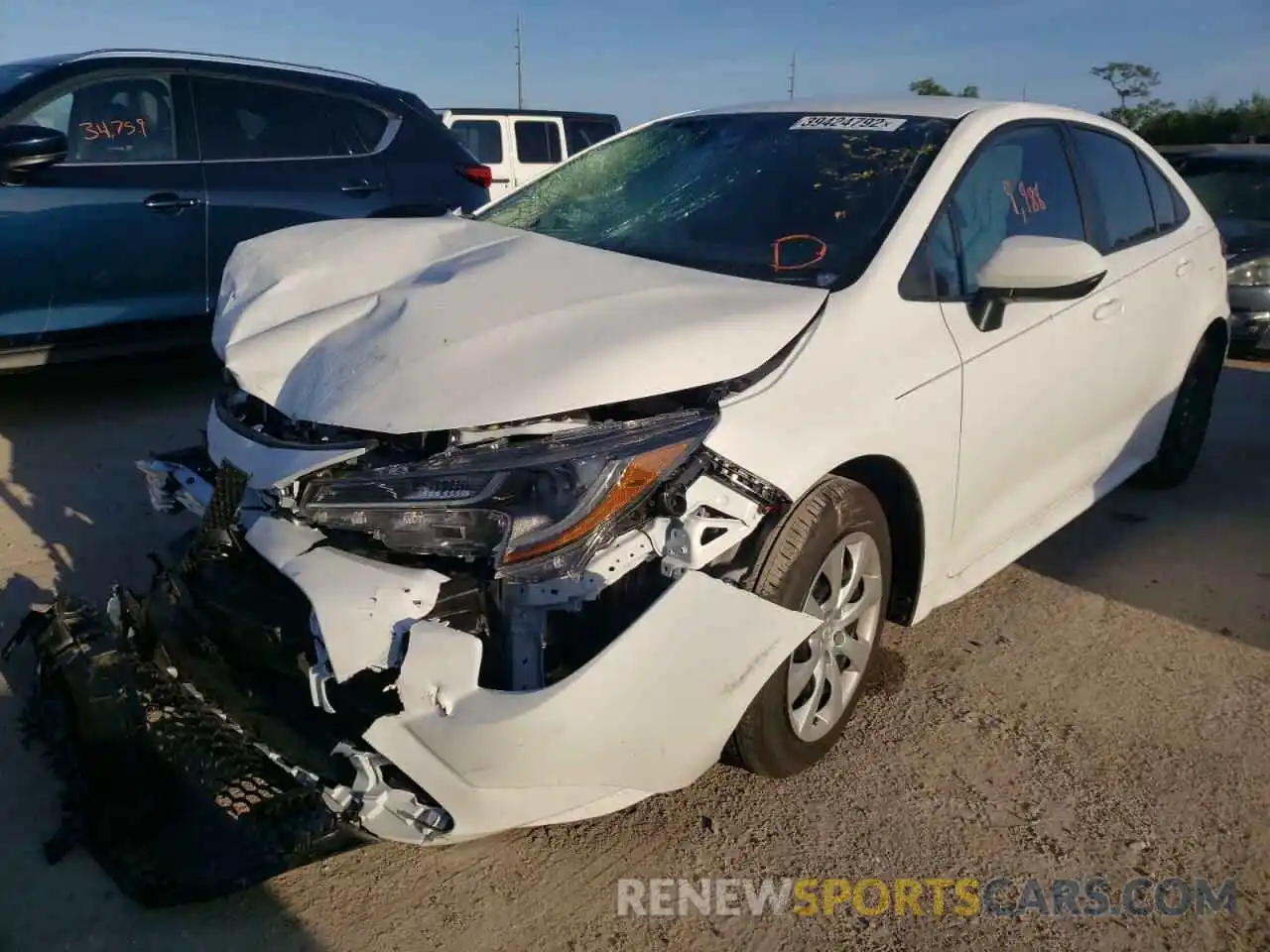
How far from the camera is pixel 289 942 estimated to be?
7.18ft

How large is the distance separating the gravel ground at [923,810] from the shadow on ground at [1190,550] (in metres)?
0.02

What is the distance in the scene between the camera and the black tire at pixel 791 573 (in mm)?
2318

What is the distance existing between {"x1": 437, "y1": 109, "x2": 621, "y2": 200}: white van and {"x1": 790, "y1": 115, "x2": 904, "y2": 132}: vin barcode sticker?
36.3 feet

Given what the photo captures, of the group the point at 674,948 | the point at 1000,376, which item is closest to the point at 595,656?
the point at 674,948

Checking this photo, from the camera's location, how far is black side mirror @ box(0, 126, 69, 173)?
467cm

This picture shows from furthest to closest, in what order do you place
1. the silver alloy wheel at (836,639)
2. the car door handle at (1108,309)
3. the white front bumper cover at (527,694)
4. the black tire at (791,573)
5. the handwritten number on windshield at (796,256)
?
the car door handle at (1108,309), the handwritten number on windshield at (796,256), the silver alloy wheel at (836,639), the black tire at (791,573), the white front bumper cover at (527,694)

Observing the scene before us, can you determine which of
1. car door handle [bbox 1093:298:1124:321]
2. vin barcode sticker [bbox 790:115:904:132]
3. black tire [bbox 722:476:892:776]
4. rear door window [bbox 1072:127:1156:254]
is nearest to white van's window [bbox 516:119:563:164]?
rear door window [bbox 1072:127:1156:254]

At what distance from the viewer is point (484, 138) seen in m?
14.5

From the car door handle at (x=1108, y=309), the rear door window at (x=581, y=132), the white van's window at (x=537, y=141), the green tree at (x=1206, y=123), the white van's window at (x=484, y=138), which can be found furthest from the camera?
the green tree at (x=1206, y=123)

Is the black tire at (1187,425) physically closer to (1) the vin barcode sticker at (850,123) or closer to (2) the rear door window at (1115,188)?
(2) the rear door window at (1115,188)

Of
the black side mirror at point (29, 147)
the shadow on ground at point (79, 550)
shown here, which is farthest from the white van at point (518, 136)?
the black side mirror at point (29, 147)

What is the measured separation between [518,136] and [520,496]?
13593 millimetres

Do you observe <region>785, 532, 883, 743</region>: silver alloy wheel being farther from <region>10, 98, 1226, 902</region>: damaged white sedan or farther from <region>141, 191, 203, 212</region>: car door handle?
<region>141, 191, 203, 212</region>: car door handle

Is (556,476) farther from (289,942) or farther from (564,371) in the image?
(289,942)
